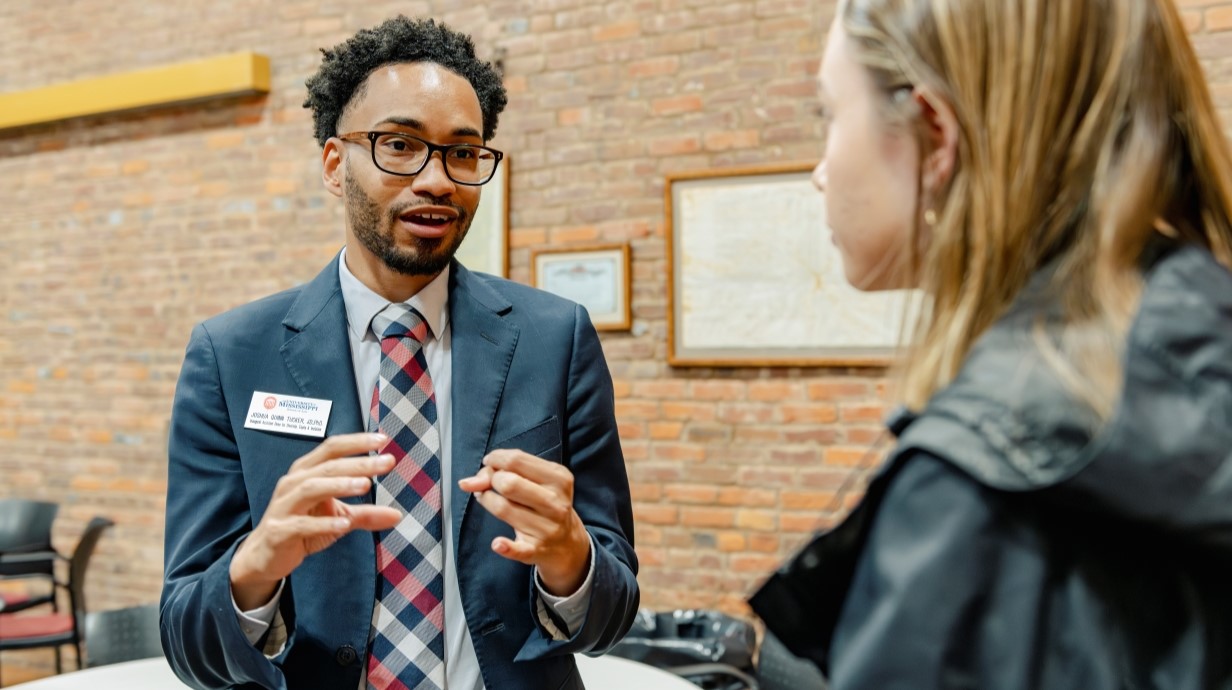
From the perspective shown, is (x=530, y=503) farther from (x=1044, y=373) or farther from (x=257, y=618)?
(x=1044, y=373)

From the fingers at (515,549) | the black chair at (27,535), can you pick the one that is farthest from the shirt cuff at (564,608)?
the black chair at (27,535)

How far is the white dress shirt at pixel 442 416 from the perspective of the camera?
1327 millimetres

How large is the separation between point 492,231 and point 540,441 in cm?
299

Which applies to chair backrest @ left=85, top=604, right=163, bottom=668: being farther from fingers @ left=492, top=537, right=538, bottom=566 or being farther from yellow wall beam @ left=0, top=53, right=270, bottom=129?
yellow wall beam @ left=0, top=53, right=270, bottom=129

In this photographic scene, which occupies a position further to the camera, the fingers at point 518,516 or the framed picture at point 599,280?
the framed picture at point 599,280

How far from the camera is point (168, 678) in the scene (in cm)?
237

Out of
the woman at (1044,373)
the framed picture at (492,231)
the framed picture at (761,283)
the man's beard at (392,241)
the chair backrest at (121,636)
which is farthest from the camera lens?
the framed picture at (492,231)

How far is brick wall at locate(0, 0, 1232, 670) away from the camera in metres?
3.88

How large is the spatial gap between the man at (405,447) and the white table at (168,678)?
0.79 meters

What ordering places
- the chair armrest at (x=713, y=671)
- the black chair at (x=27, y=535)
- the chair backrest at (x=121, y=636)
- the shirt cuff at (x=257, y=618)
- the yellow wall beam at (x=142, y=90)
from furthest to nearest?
the yellow wall beam at (x=142, y=90)
the black chair at (x=27, y=535)
the chair armrest at (x=713, y=671)
the chair backrest at (x=121, y=636)
the shirt cuff at (x=257, y=618)

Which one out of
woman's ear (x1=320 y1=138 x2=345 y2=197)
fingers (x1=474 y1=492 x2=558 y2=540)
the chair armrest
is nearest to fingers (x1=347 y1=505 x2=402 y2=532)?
fingers (x1=474 y1=492 x2=558 y2=540)

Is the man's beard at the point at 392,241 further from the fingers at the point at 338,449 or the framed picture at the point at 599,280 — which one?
the framed picture at the point at 599,280

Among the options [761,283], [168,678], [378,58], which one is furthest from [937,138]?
[761,283]

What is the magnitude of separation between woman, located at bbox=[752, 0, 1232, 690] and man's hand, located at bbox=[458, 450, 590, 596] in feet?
1.52
